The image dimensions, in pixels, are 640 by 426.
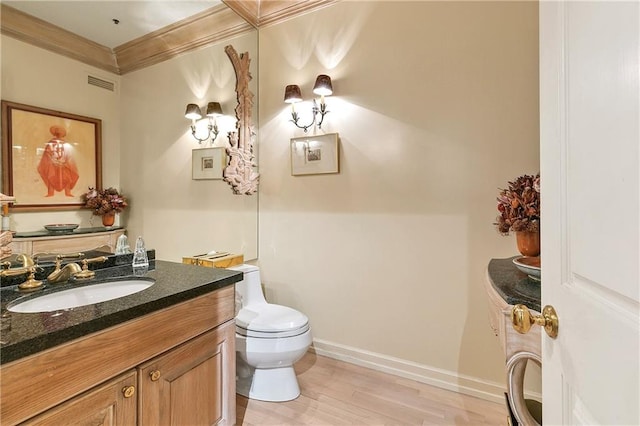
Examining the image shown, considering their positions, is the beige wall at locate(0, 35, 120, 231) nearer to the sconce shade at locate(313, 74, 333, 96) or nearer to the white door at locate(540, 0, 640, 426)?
the sconce shade at locate(313, 74, 333, 96)

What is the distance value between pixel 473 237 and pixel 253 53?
2.22 m

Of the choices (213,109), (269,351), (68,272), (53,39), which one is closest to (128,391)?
(68,272)

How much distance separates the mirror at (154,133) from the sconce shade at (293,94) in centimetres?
41

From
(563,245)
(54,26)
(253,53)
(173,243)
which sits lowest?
(173,243)

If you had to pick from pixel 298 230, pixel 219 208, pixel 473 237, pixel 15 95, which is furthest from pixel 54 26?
pixel 473 237

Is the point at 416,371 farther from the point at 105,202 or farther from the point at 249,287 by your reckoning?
the point at 105,202

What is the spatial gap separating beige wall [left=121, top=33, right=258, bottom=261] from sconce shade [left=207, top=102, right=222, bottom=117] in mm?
45

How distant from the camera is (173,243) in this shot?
1.92 m

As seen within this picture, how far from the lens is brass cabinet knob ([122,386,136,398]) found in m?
1.02

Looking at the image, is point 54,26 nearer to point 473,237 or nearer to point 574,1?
point 574,1

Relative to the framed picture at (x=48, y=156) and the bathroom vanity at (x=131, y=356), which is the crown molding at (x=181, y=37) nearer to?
the framed picture at (x=48, y=156)

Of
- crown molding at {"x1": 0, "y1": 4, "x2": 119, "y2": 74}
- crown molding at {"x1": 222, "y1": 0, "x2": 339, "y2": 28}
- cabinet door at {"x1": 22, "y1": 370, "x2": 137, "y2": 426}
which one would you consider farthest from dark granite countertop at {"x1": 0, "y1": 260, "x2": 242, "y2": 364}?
crown molding at {"x1": 222, "y1": 0, "x2": 339, "y2": 28}

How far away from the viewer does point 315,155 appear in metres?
2.39

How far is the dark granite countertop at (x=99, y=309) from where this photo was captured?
2.67 ft
